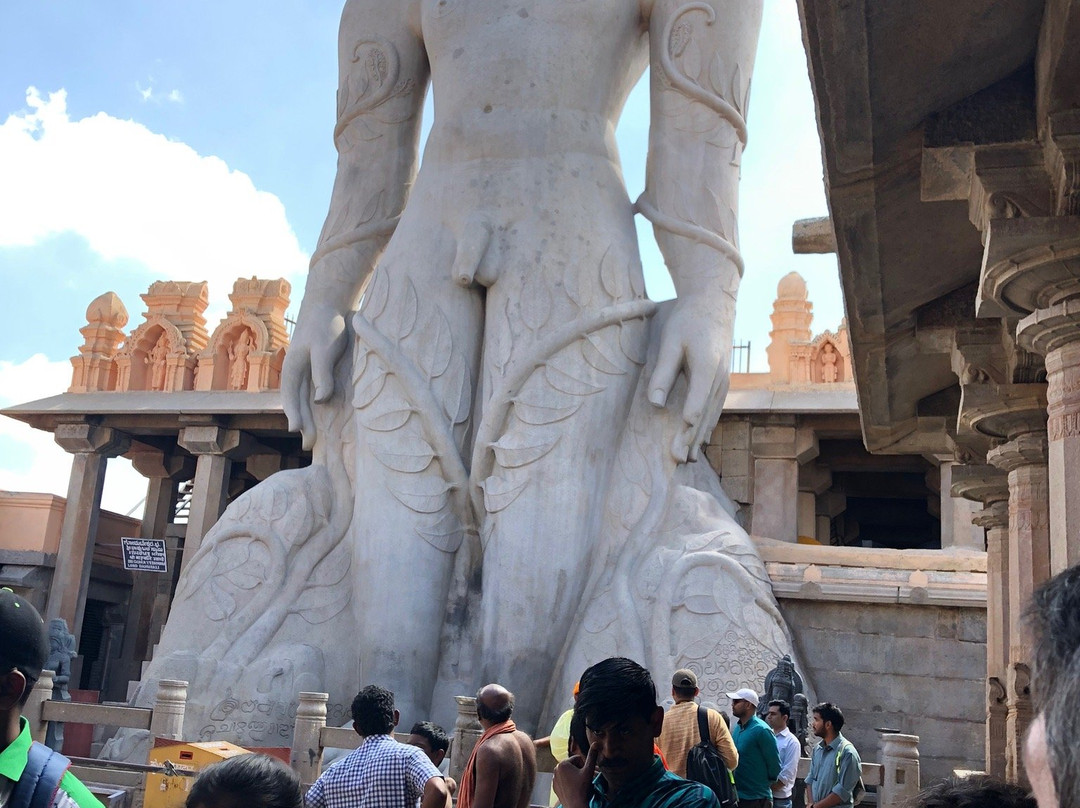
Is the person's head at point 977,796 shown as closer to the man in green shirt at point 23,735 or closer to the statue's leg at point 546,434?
the man in green shirt at point 23,735

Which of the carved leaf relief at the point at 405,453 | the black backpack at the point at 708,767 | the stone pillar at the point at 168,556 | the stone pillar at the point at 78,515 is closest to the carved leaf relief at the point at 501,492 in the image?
the carved leaf relief at the point at 405,453

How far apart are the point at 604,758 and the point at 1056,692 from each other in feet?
3.57

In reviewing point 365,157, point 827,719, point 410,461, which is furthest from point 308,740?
point 365,157

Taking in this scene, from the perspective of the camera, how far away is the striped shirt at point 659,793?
1930mm

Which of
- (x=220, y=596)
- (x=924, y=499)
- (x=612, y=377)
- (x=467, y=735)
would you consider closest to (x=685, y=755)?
(x=467, y=735)

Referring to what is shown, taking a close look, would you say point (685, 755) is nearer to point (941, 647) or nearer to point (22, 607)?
point (22, 607)

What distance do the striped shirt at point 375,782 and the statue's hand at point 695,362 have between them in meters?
4.55

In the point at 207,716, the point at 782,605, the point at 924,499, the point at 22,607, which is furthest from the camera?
the point at 924,499

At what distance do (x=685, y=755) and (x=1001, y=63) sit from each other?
2.40 meters

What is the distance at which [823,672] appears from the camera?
8641mm

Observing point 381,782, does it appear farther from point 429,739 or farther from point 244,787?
point 244,787

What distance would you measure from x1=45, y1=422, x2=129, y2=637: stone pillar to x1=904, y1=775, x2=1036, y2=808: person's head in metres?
15.3

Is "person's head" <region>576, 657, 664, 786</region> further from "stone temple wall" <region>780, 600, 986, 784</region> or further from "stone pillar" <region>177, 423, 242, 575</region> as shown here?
"stone pillar" <region>177, 423, 242, 575</region>

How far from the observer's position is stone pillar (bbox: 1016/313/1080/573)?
367 cm
